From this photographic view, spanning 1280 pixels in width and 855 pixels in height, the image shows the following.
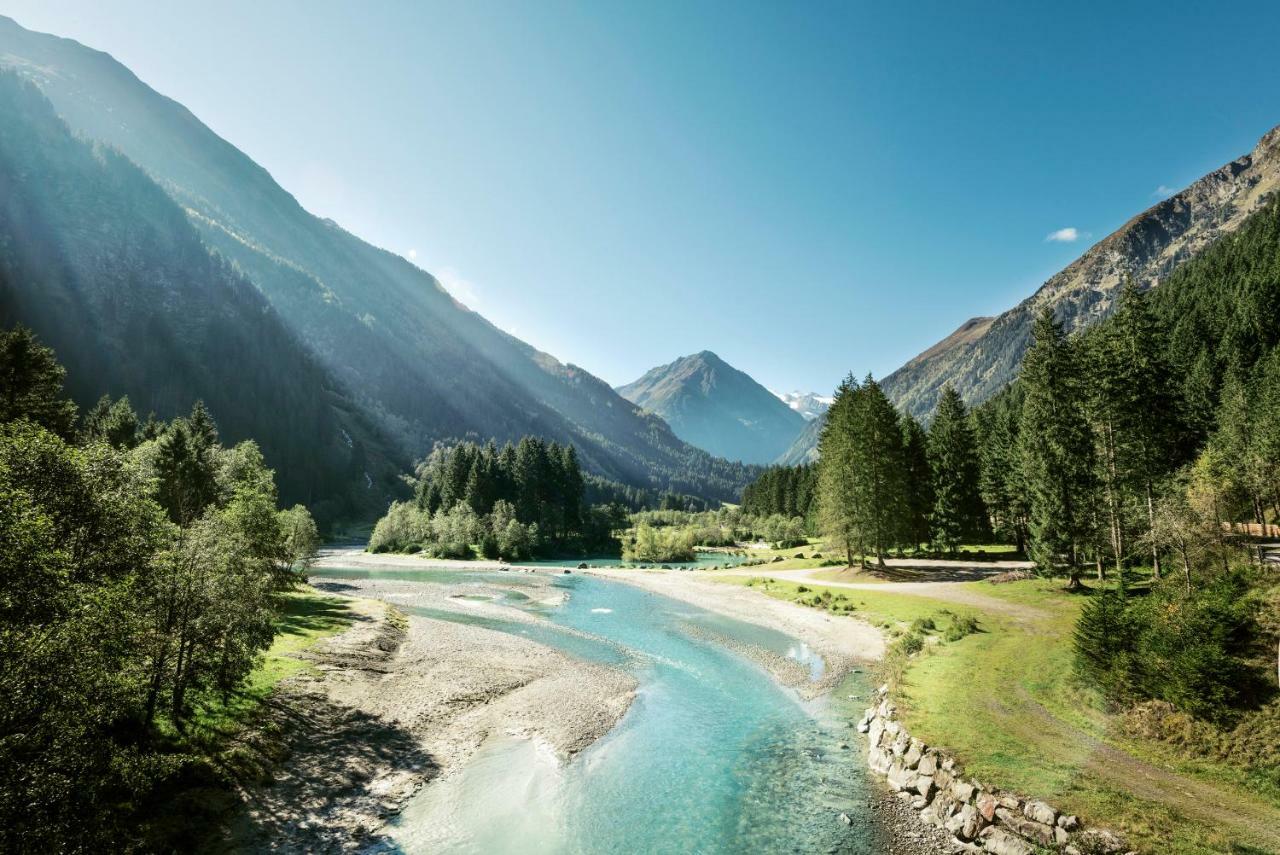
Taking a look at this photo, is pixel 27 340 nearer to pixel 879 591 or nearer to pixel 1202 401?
pixel 879 591

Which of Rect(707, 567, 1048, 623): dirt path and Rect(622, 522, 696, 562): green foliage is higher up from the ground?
Rect(707, 567, 1048, 623): dirt path

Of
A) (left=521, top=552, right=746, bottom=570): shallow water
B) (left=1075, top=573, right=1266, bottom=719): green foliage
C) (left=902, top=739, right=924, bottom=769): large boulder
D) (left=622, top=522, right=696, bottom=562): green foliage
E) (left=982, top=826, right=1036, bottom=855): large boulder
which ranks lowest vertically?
(left=521, top=552, right=746, bottom=570): shallow water

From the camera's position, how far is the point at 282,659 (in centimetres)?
2800

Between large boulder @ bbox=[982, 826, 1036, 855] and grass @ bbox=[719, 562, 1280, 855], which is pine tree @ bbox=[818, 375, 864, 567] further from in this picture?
large boulder @ bbox=[982, 826, 1036, 855]

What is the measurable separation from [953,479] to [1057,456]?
83.9 feet

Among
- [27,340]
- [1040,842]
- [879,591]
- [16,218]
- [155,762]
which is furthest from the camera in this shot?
[16,218]

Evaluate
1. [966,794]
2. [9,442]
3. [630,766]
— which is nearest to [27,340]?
[9,442]

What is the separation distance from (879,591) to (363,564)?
274 feet

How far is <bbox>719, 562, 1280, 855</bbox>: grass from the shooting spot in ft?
44.7

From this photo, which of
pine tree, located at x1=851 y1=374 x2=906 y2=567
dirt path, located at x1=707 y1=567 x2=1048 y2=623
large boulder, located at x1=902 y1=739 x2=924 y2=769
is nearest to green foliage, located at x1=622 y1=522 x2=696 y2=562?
dirt path, located at x1=707 y1=567 x2=1048 y2=623

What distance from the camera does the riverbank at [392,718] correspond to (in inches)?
652

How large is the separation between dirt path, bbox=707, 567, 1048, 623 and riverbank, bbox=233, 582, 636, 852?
25.6 m

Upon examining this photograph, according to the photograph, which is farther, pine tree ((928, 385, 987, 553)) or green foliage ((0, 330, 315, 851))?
pine tree ((928, 385, 987, 553))

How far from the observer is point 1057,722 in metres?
19.7
